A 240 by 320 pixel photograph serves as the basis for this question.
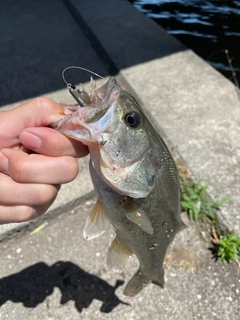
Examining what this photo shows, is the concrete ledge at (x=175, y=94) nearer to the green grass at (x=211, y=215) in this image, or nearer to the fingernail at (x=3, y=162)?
the green grass at (x=211, y=215)

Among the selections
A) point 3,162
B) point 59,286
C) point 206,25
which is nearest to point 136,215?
point 3,162

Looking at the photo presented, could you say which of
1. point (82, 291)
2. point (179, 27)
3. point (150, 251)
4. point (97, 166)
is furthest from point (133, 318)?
point (179, 27)

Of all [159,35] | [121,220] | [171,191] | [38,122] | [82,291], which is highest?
[38,122]

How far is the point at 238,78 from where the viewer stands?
577cm

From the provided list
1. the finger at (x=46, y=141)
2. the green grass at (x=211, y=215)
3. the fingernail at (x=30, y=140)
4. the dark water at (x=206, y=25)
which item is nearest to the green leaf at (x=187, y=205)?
the green grass at (x=211, y=215)

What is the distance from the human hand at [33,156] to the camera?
144 cm

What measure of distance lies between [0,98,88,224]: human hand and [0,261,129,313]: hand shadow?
1.13 metres

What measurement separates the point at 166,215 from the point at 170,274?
941 mm

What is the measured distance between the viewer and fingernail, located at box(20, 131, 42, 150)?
1430 millimetres

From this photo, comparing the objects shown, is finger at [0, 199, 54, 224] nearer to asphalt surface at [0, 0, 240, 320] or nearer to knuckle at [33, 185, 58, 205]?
knuckle at [33, 185, 58, 205]

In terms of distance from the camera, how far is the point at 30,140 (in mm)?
1433

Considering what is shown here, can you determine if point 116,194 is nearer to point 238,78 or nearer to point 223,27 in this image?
point 238,78

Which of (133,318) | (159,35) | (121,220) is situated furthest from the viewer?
(159,35)

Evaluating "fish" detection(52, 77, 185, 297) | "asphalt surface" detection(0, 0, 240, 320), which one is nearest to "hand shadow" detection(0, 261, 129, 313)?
"asphalt surface" detection(0, 0, 240, 320)
